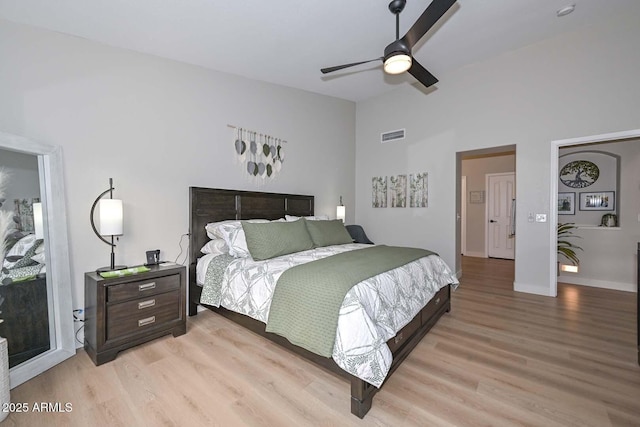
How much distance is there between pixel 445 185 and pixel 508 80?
165 cm

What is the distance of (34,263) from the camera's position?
6.91 feet

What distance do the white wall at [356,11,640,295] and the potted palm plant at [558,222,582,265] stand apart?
65cm

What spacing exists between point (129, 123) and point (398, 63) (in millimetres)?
2631

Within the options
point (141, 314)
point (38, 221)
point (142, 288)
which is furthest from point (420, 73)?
point (38, 221)

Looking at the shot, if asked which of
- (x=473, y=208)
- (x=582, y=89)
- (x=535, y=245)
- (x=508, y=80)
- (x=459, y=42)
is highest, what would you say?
(x=459, y=42)

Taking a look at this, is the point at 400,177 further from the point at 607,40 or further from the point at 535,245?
the point at 607,40

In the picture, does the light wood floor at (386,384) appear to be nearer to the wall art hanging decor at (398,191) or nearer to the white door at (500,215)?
the wall art hanging decor at (398,191)

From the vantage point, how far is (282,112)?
4074 mm

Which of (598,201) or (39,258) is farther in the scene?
(598,201)

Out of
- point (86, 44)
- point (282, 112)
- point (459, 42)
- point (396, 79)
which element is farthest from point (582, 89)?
point (86, 44)

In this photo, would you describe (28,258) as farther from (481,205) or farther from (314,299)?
(481,205)

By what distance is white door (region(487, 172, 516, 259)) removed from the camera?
639 cm

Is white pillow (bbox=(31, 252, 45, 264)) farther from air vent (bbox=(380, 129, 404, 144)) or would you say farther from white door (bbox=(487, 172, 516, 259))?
white door (bbox=(487, 172, 516, 259))

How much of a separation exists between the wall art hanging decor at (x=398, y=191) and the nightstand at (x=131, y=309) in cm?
363
